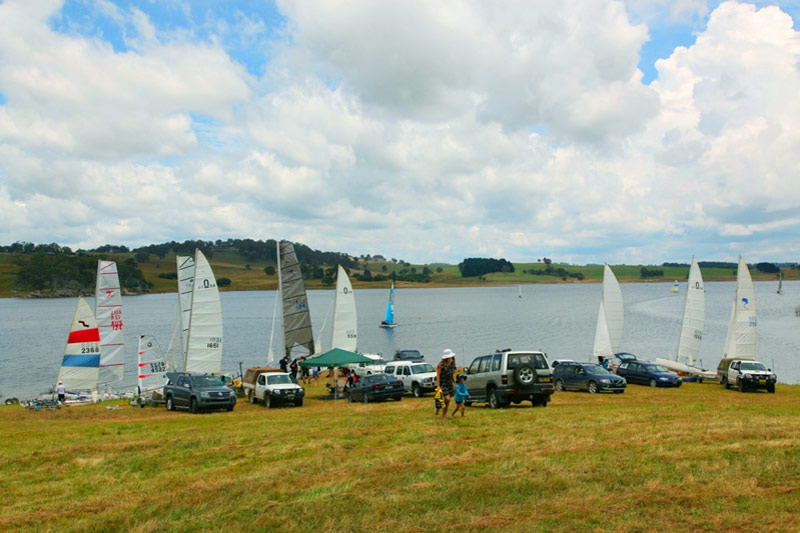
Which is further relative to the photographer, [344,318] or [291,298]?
[344,318]

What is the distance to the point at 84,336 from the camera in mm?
36312

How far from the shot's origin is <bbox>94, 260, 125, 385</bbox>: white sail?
38844 mm

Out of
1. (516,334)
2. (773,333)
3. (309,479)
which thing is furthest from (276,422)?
(773,333)

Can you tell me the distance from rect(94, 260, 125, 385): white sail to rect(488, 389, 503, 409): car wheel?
2677 centimetres

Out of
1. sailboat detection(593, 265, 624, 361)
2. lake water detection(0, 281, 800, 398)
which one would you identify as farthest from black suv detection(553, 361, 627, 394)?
lake water detection(0, 281, 800, 398)

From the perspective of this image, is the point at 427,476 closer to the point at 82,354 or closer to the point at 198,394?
the point at 198,394

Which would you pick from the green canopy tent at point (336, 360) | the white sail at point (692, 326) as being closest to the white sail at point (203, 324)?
the green canopy tent at point (336, 360)

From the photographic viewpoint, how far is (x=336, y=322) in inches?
1956

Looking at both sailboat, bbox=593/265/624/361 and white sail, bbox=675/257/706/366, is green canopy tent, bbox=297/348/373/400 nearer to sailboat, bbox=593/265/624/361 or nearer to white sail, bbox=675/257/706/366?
sailboat, bbox=593/265/624/361

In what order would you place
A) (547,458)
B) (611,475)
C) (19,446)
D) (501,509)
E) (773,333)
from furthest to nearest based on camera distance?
(773,333)
(19,446)
(547,458)
(611,475)
(501,509)

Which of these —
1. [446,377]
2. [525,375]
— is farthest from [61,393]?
[525,375]

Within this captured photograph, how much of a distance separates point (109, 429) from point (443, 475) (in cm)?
1368

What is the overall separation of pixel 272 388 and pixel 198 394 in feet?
11.3

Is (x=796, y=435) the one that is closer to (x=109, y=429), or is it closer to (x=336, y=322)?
(x=109, y=429)
